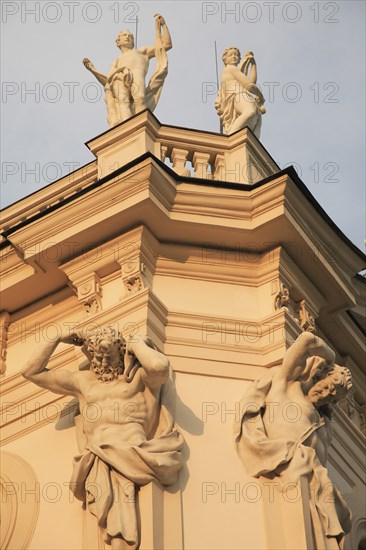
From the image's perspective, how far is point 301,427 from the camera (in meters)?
11.6

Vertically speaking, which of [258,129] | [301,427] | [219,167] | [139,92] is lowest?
[301,427]

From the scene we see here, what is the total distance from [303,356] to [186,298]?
1.52 meters

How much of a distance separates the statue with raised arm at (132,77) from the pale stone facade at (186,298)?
2.38 feet

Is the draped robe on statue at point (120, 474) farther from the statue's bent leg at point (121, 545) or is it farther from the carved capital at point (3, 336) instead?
the carved capital at point (3, 336)

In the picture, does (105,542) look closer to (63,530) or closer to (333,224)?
(63,530)

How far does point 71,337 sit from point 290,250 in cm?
257

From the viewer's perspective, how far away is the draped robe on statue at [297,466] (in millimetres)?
11102

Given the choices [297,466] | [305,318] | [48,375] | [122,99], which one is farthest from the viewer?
[122,99]

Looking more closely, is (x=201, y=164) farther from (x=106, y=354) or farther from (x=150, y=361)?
Answer: (x=150, y=361)

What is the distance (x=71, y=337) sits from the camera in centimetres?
1188

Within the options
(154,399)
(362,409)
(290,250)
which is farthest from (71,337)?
(362,409)

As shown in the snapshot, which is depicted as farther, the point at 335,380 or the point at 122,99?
the point at 122,99

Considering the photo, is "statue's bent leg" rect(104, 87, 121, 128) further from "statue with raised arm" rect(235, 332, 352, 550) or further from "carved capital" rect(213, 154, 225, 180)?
"statue with raised arm" rect(235, 332, 352, 550)

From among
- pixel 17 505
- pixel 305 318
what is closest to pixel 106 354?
pixel 17 505
